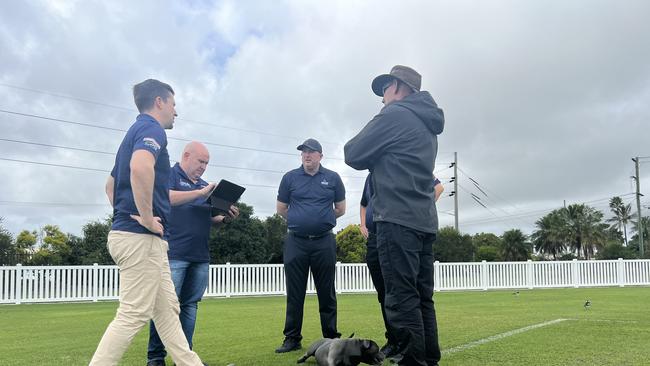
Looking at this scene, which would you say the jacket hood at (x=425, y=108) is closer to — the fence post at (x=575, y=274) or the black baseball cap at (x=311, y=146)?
the black baseball cap at (x=311, y=146)

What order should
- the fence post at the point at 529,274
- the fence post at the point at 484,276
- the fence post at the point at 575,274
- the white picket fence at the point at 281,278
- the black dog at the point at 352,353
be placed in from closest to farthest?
1. the black dog at the point at 352,353
2. the white picket fence at the point at 281,278
3. the fence post at the point at 484,276
4. the fence post at the point at 529,274
5. the fence post at the point at 575,274

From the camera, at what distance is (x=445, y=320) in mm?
6863

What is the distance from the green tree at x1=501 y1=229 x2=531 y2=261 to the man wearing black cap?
55.5 metres

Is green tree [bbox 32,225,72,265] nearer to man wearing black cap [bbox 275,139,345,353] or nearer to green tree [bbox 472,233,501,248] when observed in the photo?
man wearing black cap [bbox 275,139,345,353]

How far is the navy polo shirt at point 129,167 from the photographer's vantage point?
2.81 metres

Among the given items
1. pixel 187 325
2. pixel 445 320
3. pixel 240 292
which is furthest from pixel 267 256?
pixel 187 325

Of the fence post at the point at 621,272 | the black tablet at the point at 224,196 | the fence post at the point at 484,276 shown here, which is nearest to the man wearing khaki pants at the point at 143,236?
the black tablet at the point at 224,196

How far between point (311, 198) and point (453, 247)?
4046 centimetres

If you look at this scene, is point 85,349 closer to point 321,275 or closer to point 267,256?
point 321,275

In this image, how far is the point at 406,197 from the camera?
299 centimetres

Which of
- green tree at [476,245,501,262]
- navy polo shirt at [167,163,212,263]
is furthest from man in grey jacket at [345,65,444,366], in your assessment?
green tree at [476,245,501,262]

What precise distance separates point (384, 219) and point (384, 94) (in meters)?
0.92

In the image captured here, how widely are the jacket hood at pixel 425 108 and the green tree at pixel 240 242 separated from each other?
30.6 m

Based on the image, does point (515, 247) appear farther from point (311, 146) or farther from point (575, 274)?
point (311, 146)
